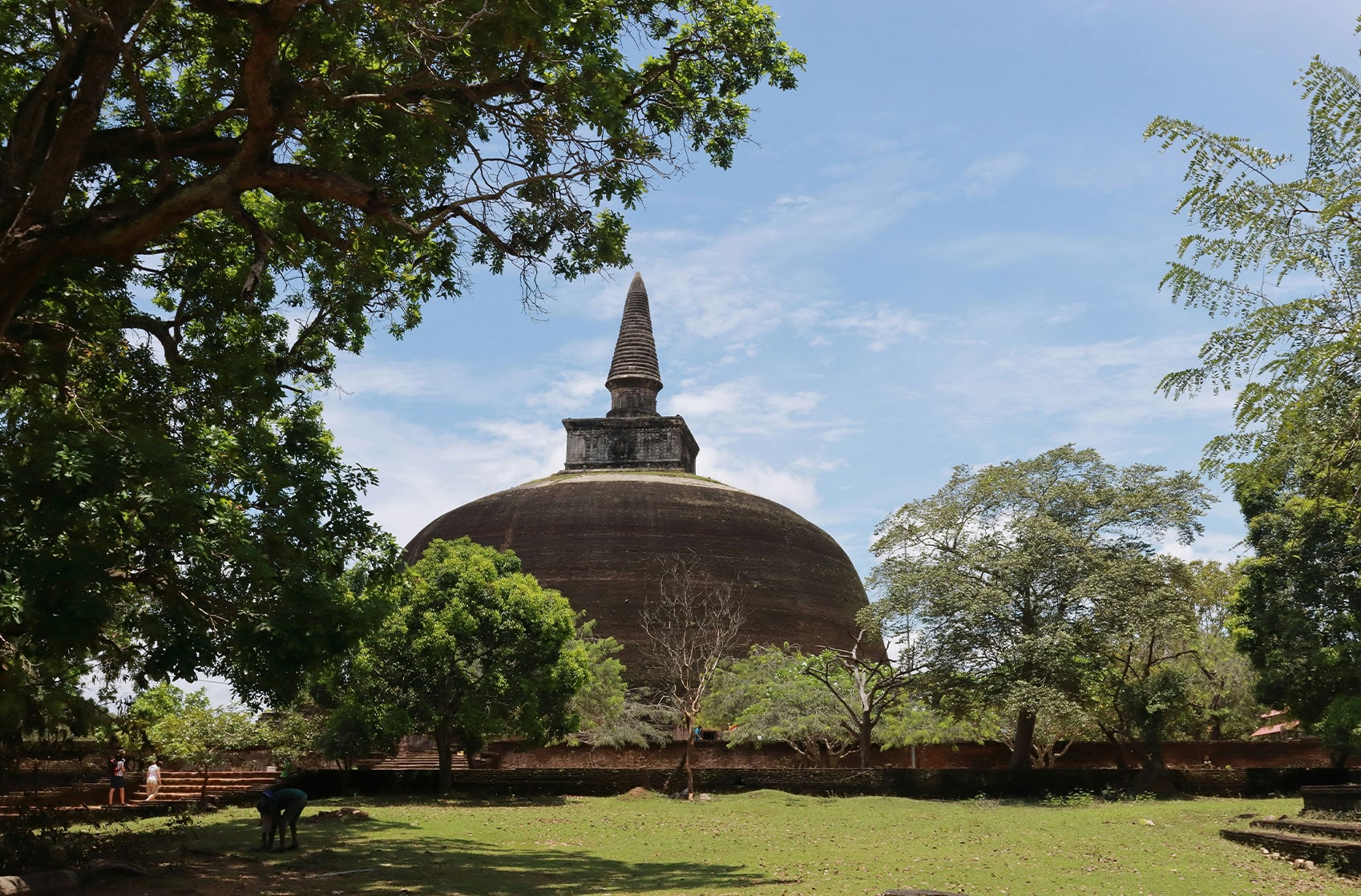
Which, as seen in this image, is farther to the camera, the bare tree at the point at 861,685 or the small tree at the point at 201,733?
the bare tree at the point at 861,685

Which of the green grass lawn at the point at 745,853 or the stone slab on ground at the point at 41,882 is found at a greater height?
the stone slab on ground at the point at 41,882

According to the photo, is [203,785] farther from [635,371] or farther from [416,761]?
[635,371]

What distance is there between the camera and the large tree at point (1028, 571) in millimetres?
24047

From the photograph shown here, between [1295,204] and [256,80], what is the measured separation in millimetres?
10671

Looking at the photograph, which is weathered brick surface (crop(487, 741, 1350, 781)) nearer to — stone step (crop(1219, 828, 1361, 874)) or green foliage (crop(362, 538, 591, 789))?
green foliage (crop(362, 538, 591, 789))

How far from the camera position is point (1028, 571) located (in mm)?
→ 24922

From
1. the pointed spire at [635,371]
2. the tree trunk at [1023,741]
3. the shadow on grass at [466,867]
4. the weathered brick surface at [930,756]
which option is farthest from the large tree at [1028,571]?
the pointed spire at [635,371]

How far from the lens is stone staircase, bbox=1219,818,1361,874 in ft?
38.4

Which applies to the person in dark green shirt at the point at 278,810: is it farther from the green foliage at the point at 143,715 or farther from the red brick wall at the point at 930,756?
the red brick wall at the point at 930,756

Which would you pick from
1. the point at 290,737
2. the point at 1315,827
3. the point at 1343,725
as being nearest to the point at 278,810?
the point at 1315,827

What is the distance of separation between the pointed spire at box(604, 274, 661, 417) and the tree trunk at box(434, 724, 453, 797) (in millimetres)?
30209

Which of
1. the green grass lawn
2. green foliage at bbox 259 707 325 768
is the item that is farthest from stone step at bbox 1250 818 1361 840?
green foliage at bbox 259 707 325 768

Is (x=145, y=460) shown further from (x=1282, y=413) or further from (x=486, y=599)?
(x=486, y=599)

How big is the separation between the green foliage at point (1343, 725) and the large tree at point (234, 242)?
16693mm
